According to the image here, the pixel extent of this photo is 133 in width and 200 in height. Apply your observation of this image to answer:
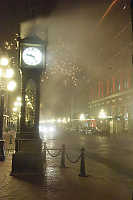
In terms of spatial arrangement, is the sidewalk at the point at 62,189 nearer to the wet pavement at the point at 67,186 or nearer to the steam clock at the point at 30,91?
the wet pavement at the point at 67,186

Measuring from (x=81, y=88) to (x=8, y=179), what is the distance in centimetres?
6651

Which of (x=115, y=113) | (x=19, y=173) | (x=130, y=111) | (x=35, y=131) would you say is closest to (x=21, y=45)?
(x=35, y=131)

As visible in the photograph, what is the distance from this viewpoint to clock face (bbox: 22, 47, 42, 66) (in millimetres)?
9438

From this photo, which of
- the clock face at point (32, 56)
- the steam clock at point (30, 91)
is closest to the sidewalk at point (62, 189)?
the steam clock at point (30, 91)

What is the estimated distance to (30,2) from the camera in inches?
382

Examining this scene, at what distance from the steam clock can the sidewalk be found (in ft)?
4.09

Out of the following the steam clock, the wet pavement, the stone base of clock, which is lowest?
the wet pavement

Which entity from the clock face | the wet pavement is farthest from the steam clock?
the wet pavement

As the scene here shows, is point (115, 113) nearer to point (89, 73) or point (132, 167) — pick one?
point (89, 73)

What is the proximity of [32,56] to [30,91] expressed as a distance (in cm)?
140

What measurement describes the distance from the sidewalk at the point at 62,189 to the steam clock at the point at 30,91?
4.09 feet

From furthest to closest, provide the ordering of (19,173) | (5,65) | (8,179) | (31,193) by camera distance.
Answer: (5,65) → (19,173) → (8,179) → (31,193)

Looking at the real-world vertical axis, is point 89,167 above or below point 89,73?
below

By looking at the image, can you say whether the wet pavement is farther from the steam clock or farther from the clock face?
the clock face
